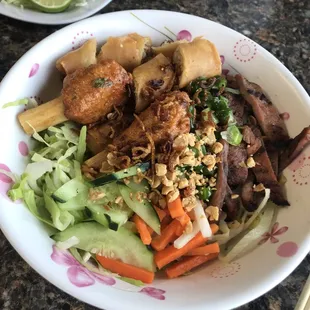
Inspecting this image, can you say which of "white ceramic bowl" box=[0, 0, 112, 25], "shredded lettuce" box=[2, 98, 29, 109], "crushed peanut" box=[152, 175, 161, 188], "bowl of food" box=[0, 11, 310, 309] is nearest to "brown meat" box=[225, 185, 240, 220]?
"bowl of food" box=[0, 11, 310, 309]

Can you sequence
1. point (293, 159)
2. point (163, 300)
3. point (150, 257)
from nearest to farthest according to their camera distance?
point (163, 300)
point (150, 257)
point (293, 159)

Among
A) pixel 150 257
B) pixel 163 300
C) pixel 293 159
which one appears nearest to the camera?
pixel 163 300

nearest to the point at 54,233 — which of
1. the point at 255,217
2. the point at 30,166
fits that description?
the point at 30,166

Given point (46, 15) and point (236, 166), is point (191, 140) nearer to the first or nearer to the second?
point (236, 166)

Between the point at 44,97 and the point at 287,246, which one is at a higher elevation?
the point at 44,97

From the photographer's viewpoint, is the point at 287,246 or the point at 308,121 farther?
the point at 308,121

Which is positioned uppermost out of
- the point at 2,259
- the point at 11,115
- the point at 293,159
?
the point at 11,115

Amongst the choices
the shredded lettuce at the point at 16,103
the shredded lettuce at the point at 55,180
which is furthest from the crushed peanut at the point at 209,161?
the shredded lettuce at the point at 16,103

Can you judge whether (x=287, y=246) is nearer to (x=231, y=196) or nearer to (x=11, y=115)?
(x=231, y=196)

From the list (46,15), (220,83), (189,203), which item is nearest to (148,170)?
(189,203)
